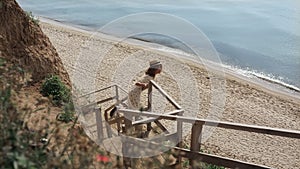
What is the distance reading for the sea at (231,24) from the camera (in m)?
16.2

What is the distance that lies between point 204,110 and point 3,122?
849 cm

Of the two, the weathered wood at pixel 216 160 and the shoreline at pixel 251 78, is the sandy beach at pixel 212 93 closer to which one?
the shoreline at pixel 251 78

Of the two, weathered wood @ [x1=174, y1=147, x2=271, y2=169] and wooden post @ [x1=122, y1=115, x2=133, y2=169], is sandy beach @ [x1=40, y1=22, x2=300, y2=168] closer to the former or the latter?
wooden post @ [x1=122, y1=115, x2=133, y2=169]

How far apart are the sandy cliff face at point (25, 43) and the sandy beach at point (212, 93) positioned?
1816 mm

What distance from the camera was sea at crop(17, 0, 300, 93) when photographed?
16172 mm

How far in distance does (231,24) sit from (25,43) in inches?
662

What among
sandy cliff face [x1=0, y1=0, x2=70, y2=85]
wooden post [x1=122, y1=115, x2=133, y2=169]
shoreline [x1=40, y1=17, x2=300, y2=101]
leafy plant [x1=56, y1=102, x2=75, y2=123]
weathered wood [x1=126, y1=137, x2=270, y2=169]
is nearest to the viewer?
leafy plant [x1=56, y1=102, x2=75, y2=123]

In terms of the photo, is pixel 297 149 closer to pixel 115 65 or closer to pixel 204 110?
pixel 204 110

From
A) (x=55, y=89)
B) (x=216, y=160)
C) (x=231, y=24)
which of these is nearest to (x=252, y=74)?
(x=231, y=24)

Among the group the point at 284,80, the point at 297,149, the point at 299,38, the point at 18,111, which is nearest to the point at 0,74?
the point at 18,111

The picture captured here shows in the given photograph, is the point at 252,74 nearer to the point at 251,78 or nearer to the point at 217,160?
the point at 251,78

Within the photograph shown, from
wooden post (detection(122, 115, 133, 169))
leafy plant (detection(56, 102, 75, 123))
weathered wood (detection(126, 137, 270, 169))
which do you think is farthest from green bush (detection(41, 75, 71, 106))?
weathered wood (detection(126, 137, 270, 169))

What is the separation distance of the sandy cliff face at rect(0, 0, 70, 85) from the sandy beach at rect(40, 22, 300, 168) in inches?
71.5

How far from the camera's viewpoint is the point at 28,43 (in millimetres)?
6812
